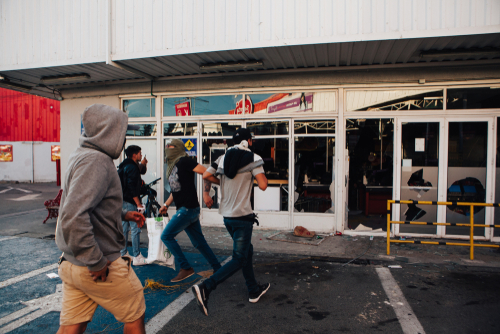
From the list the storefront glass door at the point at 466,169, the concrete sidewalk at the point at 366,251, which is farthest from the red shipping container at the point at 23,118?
the storefront glass door at the point at 466,169

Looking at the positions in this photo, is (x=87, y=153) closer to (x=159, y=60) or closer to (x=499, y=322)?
(x=499, y=322)

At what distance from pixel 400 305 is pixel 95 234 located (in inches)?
140

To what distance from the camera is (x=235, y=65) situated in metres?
7.00

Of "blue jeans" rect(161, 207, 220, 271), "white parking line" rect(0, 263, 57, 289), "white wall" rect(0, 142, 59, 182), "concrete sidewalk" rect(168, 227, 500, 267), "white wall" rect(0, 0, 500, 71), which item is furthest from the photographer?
"white wall" rect(0, 142, 59, 182)

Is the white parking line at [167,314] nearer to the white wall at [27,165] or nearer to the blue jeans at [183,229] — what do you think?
the blue jeans at [183,229]

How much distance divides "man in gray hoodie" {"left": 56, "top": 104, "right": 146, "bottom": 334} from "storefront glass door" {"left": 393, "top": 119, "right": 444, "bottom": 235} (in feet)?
21.4

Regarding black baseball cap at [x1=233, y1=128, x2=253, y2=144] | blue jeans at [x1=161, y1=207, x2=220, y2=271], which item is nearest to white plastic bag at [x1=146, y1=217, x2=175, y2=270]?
blue jeans at [x1=161, y1=207, x2=220, y2=271]

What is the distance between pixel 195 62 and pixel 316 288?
5175 mm

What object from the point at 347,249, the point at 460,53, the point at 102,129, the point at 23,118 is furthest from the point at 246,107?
the point at 23,118

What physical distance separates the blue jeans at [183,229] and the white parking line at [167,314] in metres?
0.54

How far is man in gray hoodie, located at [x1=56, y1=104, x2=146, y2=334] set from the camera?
1922mm

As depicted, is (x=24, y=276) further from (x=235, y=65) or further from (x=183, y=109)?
(x=235, y=65)

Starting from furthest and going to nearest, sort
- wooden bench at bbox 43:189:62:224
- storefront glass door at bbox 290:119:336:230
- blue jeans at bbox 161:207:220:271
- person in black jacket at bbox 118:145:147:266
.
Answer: wooden bench at bbox 43:189:62:224 → storefront glass door at bbox 290:119:336:230 → person in black jacket at bbox 118:145:147:266 → blue jeans at bbox 161:207:220:271

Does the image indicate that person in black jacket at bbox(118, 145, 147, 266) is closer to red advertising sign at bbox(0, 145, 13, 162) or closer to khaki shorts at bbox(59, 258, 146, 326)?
khaki shorts at bbox(59, 258, 146, 326)
